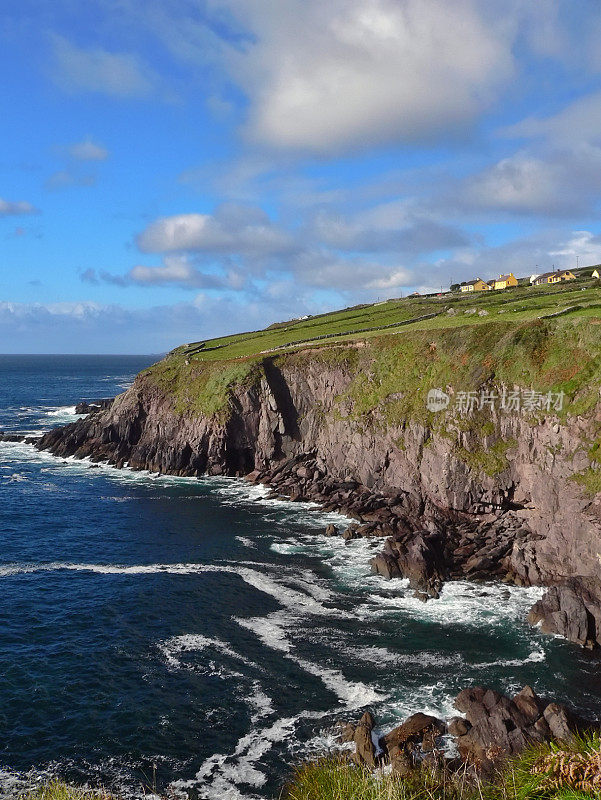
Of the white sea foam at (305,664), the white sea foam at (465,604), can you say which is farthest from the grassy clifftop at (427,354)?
the white sea foam at (305,664)

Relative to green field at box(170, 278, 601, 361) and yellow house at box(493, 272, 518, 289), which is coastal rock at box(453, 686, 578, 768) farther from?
yellow house at box(493, 272, 518, 289)

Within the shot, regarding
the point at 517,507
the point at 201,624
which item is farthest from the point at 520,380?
the point at 201,624

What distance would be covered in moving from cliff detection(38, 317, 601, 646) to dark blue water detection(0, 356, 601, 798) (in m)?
4.10

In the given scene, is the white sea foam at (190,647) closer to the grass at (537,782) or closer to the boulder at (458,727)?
the boulder at (458,727)

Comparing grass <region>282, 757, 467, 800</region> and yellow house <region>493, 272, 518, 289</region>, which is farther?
yellow house <region>493, 272, 518, 289</region>

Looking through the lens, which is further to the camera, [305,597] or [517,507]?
[517,507]

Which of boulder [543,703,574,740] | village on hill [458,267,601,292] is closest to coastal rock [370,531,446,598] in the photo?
boulder [543,703,574,740]

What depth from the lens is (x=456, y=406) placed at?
6303cm

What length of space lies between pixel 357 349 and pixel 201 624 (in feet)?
163

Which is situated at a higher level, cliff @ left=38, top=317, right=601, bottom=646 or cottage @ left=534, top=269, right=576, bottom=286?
cottage @ left=534, top=269, right=576, bottom=286

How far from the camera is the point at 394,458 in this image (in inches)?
2694

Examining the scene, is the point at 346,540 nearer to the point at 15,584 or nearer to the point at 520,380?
the point at 520,380

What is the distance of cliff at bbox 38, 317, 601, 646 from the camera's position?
1905 inches

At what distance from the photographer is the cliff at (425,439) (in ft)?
159
